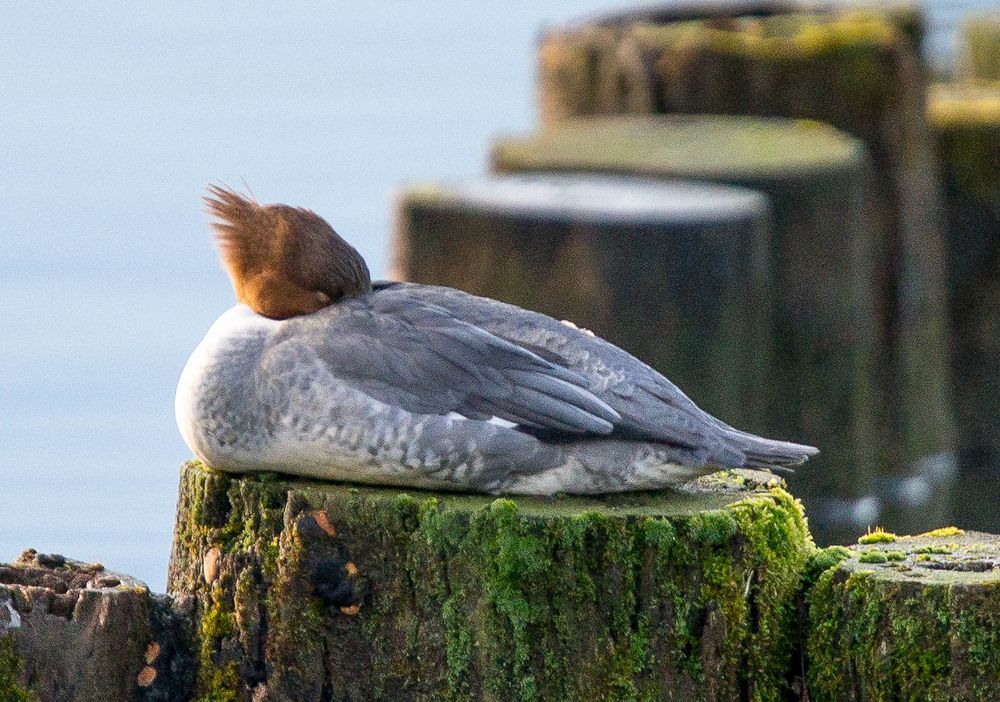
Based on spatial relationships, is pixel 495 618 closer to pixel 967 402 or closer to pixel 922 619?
pixel 922 619

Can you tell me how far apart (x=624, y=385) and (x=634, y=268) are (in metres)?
2.89

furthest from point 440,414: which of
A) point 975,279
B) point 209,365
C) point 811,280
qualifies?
point 975,279

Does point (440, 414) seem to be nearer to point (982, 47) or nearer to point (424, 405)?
point (424, 405)

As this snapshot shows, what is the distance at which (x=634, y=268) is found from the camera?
7.29 m

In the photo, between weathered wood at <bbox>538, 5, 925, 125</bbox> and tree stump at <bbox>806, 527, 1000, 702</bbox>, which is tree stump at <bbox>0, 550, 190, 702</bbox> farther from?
weathered wood at <bbox>538, 5, 925, 125</bbox>

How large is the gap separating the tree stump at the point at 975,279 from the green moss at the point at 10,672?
722 centimetres

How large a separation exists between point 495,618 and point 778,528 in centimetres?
78

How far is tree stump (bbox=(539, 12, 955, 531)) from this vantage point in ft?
31.4

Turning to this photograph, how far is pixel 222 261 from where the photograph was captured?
479 cm

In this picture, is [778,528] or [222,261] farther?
[222,261]

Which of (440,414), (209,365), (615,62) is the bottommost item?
(440,414)

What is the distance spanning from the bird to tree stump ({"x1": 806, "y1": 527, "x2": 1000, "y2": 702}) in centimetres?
37

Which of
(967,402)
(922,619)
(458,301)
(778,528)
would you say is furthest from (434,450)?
(967,402)

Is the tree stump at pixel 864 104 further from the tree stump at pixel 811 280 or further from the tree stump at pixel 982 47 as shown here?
the tree stump at pixel 982 47
